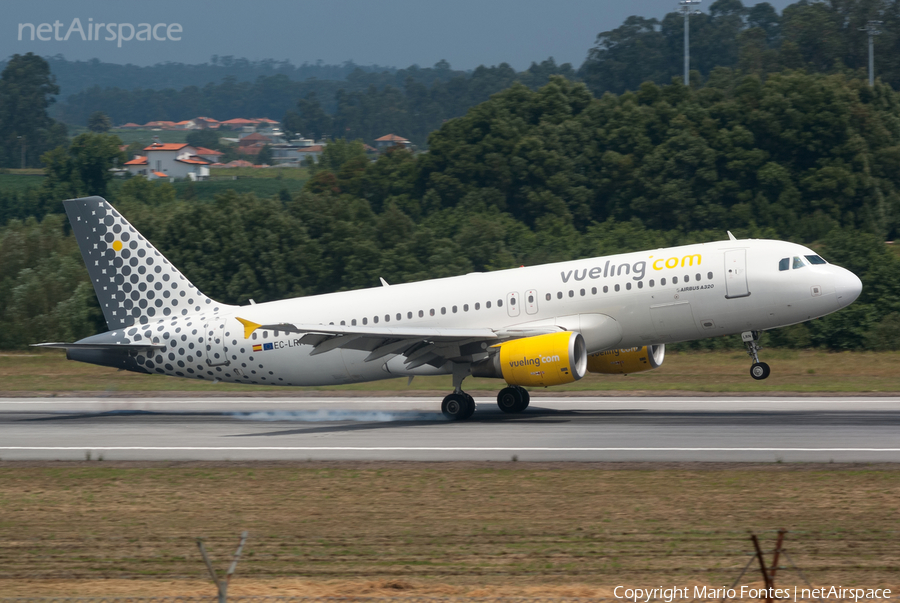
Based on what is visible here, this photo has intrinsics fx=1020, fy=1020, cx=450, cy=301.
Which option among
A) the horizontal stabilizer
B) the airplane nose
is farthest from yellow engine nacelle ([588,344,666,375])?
the horizontal stabilizer

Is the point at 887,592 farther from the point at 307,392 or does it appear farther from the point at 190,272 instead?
the point at 190,272

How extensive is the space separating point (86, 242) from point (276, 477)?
1528cm

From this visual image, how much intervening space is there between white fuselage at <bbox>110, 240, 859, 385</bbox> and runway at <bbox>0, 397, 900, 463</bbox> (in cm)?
178

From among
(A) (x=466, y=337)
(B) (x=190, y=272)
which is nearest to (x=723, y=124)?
(B) (x=190, y=272)

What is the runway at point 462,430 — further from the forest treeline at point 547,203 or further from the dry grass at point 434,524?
the forest treeline at point 547,203

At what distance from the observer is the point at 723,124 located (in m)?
76.4

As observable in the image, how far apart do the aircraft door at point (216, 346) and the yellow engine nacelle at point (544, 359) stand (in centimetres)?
917

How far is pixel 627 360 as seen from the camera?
101 ft

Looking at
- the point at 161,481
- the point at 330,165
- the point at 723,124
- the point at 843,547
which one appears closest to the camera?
the point at 843,547

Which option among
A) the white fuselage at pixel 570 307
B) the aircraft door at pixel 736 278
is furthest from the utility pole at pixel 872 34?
the aircraft door at pixel 736 278

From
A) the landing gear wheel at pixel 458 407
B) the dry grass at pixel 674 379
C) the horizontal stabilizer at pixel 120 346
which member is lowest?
the dry grass at pixel 674 379

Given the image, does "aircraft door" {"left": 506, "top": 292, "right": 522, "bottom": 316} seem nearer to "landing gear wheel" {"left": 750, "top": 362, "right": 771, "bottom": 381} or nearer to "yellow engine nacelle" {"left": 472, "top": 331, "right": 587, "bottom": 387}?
"yellow engine nacelle" {"left": 472, "top": 331, "right": 587, "bottom": 387}

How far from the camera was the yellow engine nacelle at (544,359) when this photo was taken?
87.9 ft

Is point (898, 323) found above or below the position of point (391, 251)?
below
